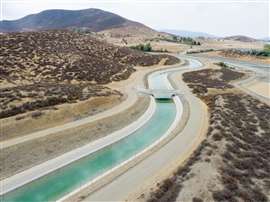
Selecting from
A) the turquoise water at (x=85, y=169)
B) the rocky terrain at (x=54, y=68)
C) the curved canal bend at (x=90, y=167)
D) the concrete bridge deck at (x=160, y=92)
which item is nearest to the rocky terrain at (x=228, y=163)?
the curved canal bend at (x=90, y=167)

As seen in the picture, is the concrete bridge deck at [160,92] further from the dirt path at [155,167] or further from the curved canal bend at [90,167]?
the dirt path at [155,167]

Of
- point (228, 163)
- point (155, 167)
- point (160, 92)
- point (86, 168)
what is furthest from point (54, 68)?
point (228, 163)

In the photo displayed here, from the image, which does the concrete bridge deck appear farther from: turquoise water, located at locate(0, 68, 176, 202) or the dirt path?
the dirt path

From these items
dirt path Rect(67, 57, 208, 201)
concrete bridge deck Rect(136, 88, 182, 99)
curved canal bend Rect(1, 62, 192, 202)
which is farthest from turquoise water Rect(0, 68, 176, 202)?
concrete bridge deck Rect(136, 88, 182, 99)

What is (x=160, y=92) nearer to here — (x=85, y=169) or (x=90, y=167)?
(x=90, y=167)

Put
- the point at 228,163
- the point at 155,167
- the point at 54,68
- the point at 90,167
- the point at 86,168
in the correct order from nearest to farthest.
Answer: the point at 155,167
the point at 228,163
the point at 86,168
the point at 90,167
the point at 54,68
